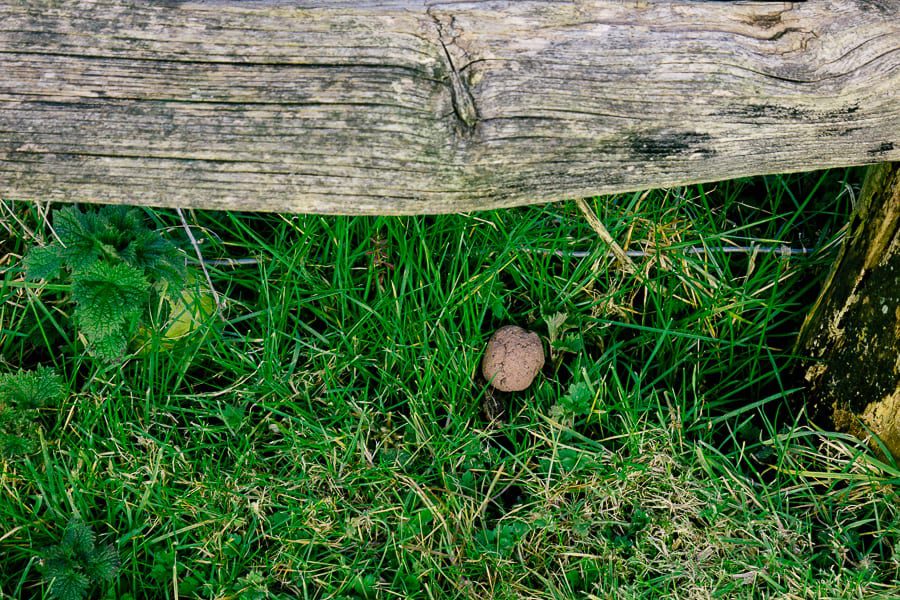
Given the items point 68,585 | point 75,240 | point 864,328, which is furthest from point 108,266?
point 864,328

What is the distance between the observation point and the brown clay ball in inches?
97.3

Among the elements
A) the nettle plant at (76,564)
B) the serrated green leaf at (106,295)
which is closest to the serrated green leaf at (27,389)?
the serrated green leaf at (106,295)

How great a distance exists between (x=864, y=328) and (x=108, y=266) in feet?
7.67

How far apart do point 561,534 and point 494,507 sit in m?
0.25

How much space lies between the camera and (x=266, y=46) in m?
1.61

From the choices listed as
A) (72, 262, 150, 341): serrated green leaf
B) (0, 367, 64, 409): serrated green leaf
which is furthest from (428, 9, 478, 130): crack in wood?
(0, 367, 64, 409): serrated green leaf

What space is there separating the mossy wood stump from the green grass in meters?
0.11

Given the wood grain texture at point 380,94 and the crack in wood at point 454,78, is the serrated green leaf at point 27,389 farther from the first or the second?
the crack in wood at point 454,78

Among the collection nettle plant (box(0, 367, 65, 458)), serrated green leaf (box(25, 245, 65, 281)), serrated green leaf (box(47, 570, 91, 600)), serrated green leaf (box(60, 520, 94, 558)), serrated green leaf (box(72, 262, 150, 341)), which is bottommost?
serrated green leaf (box(47, 570, 91, 600))

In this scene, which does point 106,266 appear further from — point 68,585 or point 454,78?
point 454,78

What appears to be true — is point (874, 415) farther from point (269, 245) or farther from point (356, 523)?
point (269, 245)

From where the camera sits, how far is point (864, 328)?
224cm

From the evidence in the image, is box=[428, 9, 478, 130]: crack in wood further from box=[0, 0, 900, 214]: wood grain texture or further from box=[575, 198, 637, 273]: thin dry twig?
box=[575, 198, 637, 273]: thin dry twig

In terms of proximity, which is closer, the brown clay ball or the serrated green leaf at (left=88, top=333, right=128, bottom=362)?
the serrated green leaf at (left=88, top=333, right=128, bottom=362)
